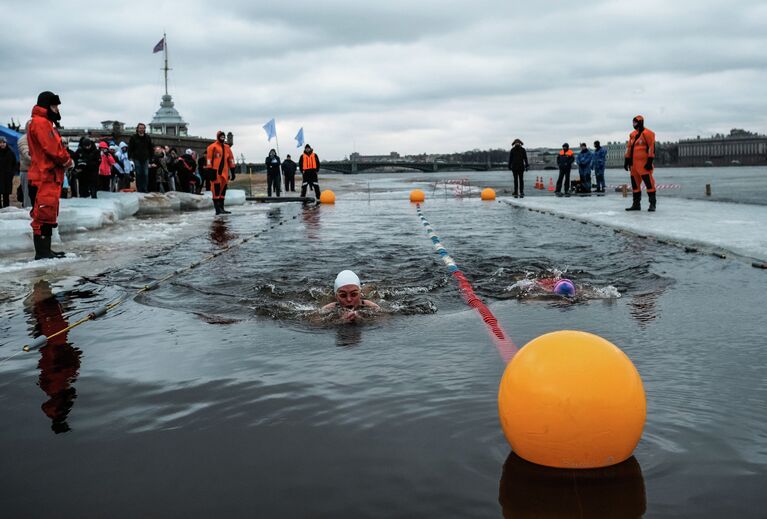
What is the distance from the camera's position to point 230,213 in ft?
68.0

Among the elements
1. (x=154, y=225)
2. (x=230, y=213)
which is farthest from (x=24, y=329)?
(x=230, y=213)

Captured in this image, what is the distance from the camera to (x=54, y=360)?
4.94 m

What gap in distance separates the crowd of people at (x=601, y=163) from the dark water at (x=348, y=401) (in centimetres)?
862

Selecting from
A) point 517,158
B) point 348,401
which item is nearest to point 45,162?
point 348,401

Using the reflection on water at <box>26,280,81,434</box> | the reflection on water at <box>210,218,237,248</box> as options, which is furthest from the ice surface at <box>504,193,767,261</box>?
the reflection on water at <box>26,280,81,434</box>

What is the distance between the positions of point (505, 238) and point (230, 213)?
10.2 m

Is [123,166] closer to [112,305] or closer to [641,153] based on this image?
[641,153]

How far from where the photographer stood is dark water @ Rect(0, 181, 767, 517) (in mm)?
2811

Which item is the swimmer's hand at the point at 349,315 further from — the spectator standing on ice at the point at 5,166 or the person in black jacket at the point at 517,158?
the person in black jacket at the point at 517,158

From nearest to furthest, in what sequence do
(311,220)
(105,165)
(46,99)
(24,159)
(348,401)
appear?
(348,401) < (46,99) < (24,159) < (311,220) < (105,165)

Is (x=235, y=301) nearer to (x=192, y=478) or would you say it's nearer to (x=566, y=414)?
(x=192, y=478)

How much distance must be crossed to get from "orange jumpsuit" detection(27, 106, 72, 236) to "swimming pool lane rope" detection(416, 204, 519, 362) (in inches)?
213

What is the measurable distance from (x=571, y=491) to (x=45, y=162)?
8.88 meters

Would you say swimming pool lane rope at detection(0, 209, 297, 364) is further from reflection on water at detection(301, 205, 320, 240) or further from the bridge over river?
the bridge over river
